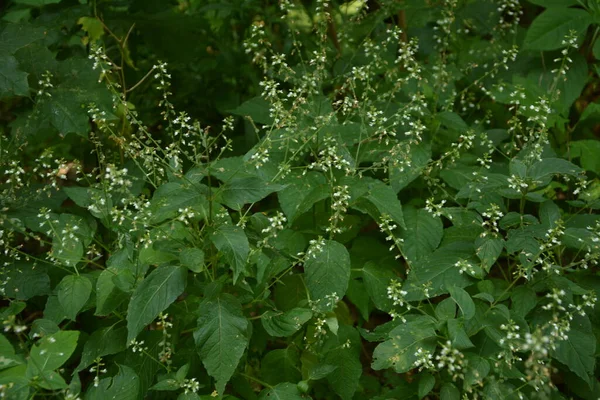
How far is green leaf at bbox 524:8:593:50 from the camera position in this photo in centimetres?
351

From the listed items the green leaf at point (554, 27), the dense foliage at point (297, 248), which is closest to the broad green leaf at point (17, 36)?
the dense foliage at point (297, 248)

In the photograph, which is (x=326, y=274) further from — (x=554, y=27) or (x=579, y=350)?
(x=554, y=27)

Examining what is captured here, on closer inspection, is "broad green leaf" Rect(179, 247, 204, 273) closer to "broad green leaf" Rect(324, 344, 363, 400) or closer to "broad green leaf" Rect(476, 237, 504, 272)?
"broad green leaf" Rect(324, 344, 363, 400)

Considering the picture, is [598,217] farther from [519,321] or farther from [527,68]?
[527,68]

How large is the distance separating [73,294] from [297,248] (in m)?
0.90

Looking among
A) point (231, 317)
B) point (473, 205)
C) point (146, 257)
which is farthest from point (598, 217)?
point (146, 257)

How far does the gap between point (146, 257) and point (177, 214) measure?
197 millimetres

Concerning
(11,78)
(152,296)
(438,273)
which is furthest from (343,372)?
(11,78)

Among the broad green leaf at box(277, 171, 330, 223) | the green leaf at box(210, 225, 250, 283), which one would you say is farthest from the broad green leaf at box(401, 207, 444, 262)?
the green leaf at box(210, 225, 250, 283)

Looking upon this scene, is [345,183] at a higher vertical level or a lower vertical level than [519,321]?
higher

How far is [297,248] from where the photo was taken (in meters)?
2.88

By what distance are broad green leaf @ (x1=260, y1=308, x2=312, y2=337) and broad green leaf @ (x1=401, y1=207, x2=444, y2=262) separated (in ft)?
2.00

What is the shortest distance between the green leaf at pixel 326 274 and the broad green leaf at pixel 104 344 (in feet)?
2.29

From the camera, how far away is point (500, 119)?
156 inches
